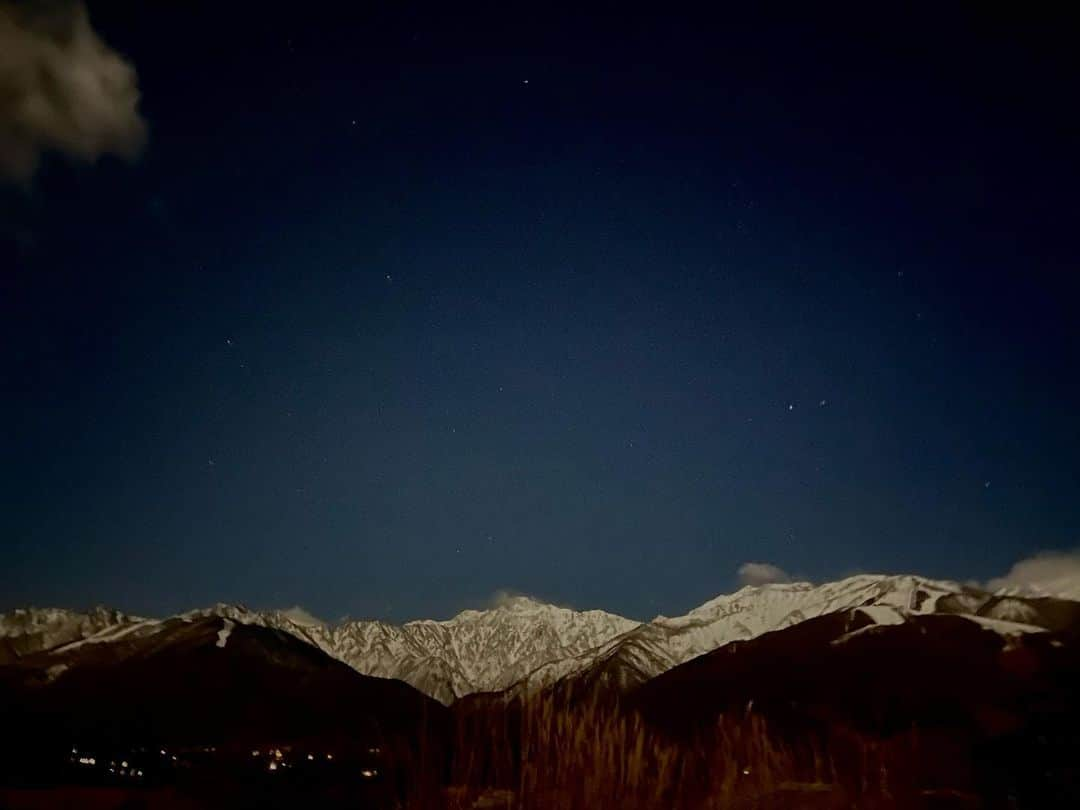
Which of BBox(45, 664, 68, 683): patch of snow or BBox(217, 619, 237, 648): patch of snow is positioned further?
BBox(217, 619, 237, 648): patch of snow

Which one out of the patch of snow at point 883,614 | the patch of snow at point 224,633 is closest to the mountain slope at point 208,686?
the patch of snow at point 224,633

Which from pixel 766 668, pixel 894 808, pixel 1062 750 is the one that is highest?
pixel 766 668

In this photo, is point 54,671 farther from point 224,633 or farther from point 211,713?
point 211,713

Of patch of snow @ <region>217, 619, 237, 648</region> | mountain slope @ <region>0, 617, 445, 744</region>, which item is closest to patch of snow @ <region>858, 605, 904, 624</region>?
mountain slope @ <region>0, 617, 445, 744</region>

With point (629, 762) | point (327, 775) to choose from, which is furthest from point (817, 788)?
point (327, 775)

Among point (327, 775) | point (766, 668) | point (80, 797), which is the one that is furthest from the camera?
point (766, 668)

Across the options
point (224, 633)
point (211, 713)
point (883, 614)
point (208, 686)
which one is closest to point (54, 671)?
point (224, 633)

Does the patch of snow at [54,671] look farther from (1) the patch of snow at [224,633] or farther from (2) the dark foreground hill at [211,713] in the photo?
(1) the patch of snow at [224,633]

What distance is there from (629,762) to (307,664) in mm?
169075

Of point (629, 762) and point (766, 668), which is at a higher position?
point (766, 668)

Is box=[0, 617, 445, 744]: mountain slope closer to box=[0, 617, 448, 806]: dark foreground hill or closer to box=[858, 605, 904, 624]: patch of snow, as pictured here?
box=[0, 617, 448, 806]: dark foreground hill

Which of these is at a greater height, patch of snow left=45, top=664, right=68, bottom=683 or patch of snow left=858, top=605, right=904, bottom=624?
patch of snow left=858, top=605, right=904, bottom=624

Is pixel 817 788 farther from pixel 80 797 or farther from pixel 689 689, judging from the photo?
pixel 689 689

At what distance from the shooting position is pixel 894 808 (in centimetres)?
675
